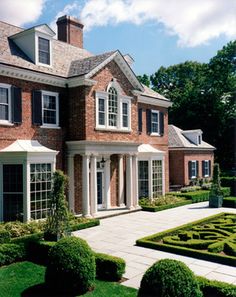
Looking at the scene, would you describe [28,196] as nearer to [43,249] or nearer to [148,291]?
[43,249]

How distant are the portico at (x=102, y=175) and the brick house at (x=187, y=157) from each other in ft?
38.9

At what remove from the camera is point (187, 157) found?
34125 mm

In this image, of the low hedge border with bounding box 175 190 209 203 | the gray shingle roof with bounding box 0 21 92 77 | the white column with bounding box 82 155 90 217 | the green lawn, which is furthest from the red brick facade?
the green lawn

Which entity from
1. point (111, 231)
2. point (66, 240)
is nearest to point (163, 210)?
point (111, 231)

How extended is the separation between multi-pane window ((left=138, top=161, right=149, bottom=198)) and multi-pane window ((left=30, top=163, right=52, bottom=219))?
359 inches

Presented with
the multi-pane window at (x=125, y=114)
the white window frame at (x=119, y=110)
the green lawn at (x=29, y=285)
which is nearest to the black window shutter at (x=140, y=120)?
the white window frame at (x=119, y=110)

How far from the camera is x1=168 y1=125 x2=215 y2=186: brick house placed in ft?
111

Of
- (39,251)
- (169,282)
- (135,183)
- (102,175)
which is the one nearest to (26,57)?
(102,175)

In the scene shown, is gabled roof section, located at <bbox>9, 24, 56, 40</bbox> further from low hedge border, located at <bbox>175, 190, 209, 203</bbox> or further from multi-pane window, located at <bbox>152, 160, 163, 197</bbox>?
low hedge border, located at <bbox>175, 190, 209, 203</bbox>

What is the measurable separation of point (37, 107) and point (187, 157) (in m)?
19.7

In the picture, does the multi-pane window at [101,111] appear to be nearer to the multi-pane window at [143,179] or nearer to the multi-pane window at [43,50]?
the multi-pane window at [43,50]

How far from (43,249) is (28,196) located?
459 centimetres

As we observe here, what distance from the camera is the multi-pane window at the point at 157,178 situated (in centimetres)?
2544

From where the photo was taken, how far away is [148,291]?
7824 millimetres
